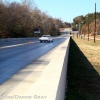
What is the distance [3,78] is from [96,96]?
3.89 meters

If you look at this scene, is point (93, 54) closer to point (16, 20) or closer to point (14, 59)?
point (14, 59)

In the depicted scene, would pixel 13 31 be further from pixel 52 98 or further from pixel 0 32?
pixel 52 98

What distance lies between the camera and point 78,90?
1012 centimetres

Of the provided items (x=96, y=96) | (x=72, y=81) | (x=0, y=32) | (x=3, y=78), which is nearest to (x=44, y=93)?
(x=96, y=96)

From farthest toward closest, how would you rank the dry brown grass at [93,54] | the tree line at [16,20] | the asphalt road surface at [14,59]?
the tree line at [16,20] → the dry brown grass at [93,54] → the asphalt road surface at [14,59]

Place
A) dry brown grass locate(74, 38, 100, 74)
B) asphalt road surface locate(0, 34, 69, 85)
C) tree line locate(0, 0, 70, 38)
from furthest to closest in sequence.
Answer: tree line locate(0, 0, 70, 38)
dry brown grass locate(74, 38, 100, 74)
asphalt road surface locate(0, 34, 69, 85)

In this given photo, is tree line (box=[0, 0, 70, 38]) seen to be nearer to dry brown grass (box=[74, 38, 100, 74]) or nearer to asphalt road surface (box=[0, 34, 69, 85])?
dry brown grass (box=[74, 38, 100, 74])

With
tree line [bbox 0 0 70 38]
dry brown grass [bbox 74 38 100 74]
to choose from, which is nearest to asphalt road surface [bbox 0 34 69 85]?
dry brown grass [bbox 74 38 100 74]

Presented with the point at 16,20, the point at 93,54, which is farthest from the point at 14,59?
the point at 16,20

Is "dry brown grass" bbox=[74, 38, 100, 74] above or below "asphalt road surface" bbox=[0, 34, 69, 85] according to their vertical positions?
below

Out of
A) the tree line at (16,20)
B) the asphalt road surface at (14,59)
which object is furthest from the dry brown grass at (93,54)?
the tree line at (16,20)

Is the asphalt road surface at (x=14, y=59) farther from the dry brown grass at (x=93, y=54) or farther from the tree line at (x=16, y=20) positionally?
the tree line at (x=16, y=20)

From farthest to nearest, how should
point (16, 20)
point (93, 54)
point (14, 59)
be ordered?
point (16, 20) → point (93, 54) → point (14, 59)

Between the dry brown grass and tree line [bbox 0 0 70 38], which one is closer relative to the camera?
the dry brown grass
